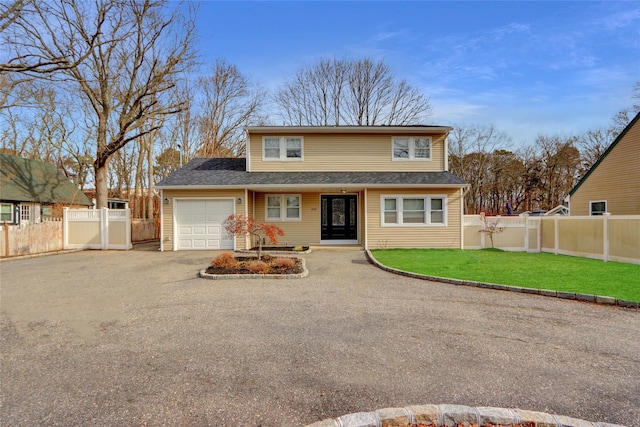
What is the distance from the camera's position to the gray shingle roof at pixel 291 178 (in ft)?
46.2

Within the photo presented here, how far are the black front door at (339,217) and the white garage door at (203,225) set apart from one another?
4585 mm

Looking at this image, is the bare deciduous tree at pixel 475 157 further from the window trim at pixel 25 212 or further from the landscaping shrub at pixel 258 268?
the window trim at pixel 25 212

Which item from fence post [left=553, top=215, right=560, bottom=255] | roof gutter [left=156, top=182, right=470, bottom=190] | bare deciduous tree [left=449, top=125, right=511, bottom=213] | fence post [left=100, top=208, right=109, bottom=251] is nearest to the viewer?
fence post [left=553, top=215, right=560, bottom=255]

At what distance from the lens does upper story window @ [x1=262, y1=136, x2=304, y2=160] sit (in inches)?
612

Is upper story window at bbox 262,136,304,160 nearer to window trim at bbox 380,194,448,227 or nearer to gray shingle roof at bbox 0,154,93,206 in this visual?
window trim at bbox 380,194,448,227

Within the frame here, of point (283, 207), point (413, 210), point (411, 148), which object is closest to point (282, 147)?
point (283, 207)

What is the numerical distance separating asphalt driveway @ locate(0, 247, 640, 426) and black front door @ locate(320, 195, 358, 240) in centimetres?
885

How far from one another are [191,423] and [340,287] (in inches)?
202

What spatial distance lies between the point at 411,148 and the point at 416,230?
4.04 metres

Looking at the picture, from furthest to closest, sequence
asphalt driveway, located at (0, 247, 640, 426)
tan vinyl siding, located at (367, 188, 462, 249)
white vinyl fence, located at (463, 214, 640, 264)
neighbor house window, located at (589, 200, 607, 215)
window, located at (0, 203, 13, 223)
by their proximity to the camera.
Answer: window, located at (0, 203, 13, 223)
neighbor house window, located at (589, 200, 607, 215)
tan vinyl siding, located at (367, 188, 462, 249)
white vinyl fence, located at (463, 214, 640, 264)
asphalt driveway, located at (0, 247, 640, 426)

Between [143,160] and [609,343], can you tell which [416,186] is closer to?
[609,343]

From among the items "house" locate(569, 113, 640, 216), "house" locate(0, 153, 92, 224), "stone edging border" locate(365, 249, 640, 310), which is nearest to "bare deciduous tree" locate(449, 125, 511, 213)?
"house" locate(569, 113, 640, 216)

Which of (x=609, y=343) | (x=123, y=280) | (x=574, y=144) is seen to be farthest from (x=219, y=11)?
(x=574, y=144)

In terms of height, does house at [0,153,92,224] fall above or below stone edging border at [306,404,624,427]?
above
